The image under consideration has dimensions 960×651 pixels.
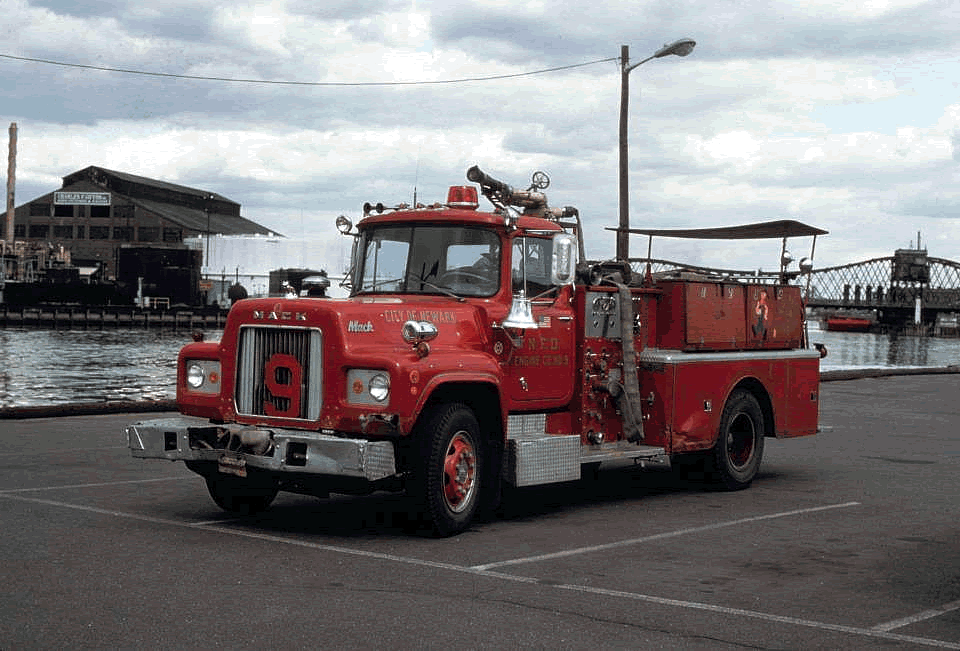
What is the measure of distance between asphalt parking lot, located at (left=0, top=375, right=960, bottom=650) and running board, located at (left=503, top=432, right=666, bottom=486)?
0.42 metres

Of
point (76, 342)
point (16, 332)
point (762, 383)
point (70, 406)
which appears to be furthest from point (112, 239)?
point (762, 383)

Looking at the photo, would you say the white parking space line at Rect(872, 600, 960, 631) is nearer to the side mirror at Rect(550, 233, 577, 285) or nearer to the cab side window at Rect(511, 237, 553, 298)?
the side mirror at Rect(550, 233, 577, 285)

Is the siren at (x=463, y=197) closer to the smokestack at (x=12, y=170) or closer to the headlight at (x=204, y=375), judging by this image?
the headlight at (x=204, y=375)

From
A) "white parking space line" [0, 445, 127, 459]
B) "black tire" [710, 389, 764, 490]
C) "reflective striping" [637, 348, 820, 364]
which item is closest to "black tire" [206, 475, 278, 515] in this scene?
"reflective striping" [637, 348, 820, 364]

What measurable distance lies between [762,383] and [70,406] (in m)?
12.0

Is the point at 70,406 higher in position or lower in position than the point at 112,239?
lower

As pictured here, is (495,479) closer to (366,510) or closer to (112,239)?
(366,510)

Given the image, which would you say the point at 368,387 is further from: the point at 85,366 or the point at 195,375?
the point at 85,366

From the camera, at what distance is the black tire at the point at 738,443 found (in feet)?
46.0

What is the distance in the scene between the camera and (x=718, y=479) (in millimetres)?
14070

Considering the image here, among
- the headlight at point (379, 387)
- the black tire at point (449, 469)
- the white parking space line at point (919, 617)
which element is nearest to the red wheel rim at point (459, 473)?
the black tire at point (449, 469)

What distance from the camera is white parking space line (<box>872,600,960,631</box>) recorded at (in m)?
7.57

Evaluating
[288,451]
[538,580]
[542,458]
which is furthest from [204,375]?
[538,580]

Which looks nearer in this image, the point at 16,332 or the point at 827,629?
the point at 827,629
